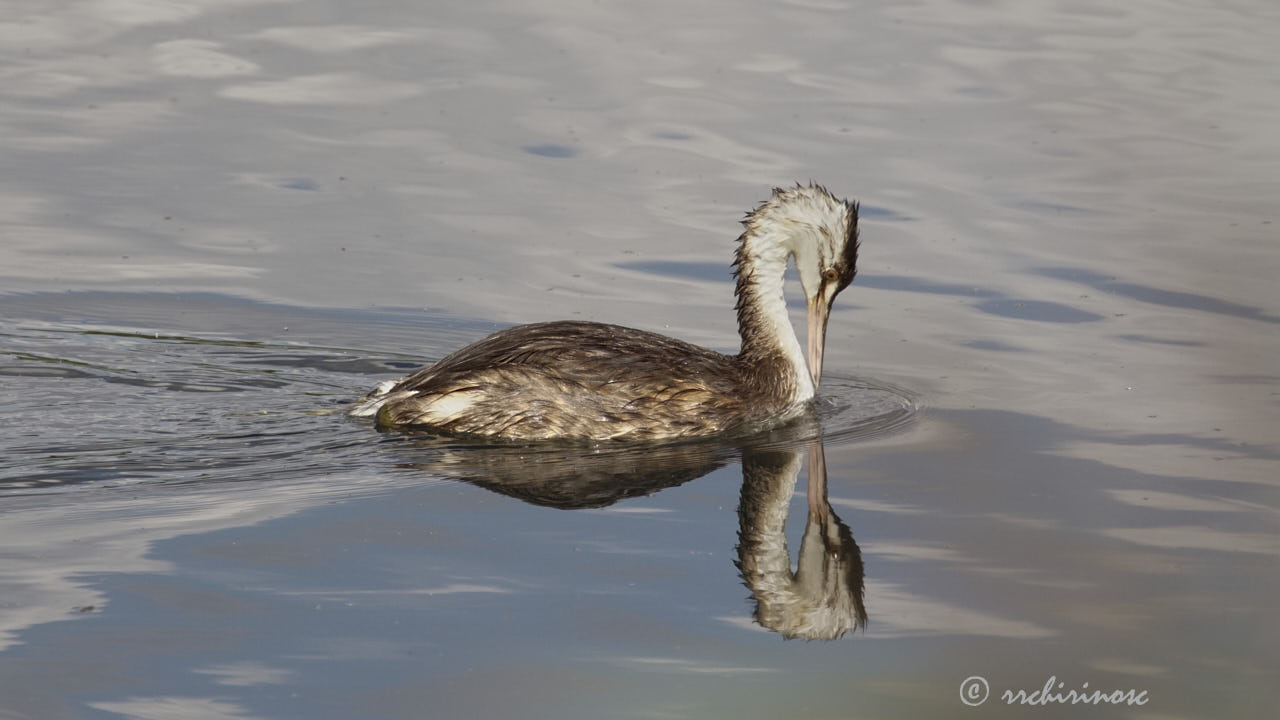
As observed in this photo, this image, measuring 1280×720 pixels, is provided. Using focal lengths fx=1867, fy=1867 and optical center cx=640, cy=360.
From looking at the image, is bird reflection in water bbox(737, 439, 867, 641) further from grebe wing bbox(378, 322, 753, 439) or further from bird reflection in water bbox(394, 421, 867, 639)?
grebe wing bbox(378, 322, 753, 439)

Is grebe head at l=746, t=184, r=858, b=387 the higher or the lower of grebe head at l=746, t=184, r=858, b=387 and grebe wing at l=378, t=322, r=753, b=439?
the higher

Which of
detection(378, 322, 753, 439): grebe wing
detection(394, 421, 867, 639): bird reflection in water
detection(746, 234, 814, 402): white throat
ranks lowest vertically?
detection(394, 421, 867, 639): bird reflection in water

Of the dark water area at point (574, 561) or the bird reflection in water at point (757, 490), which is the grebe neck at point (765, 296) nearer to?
the dark water area at point (574, 561)

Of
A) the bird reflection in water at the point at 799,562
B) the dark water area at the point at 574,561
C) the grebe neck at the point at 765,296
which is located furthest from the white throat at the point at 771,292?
the bird reflection in water at the point at 799,562

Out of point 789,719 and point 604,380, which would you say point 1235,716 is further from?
point 604,380

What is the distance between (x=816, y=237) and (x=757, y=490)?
2.29m

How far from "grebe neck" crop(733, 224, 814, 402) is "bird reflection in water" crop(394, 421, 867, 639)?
1.92 feet

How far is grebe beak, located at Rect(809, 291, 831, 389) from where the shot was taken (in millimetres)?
11219

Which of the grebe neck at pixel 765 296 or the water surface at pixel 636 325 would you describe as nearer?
the water surface at pixel 636 325

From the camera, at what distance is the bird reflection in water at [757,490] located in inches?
294

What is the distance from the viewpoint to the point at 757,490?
30.6 ft

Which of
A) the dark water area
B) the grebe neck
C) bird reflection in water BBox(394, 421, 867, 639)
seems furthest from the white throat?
bird reflection in water BBox(394, 421, 867, 639)

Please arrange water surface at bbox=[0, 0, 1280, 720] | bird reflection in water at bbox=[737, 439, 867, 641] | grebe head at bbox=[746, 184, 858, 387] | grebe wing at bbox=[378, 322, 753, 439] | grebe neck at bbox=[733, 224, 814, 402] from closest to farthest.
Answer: water surface at bbox=[0, 0, 1280, 720] → bird reflection in water at bbox=[737, 439, 867, 641] → grebe wing at bbox=[378, 322, 753, 439] → grebe head at bbox=[746, 184, 858, 387] → grebe neck at bbox=[733, 224, 814, 402]

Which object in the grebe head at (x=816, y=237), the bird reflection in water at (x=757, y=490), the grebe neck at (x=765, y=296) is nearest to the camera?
the bird reflection in water at (x=757, y=490)
